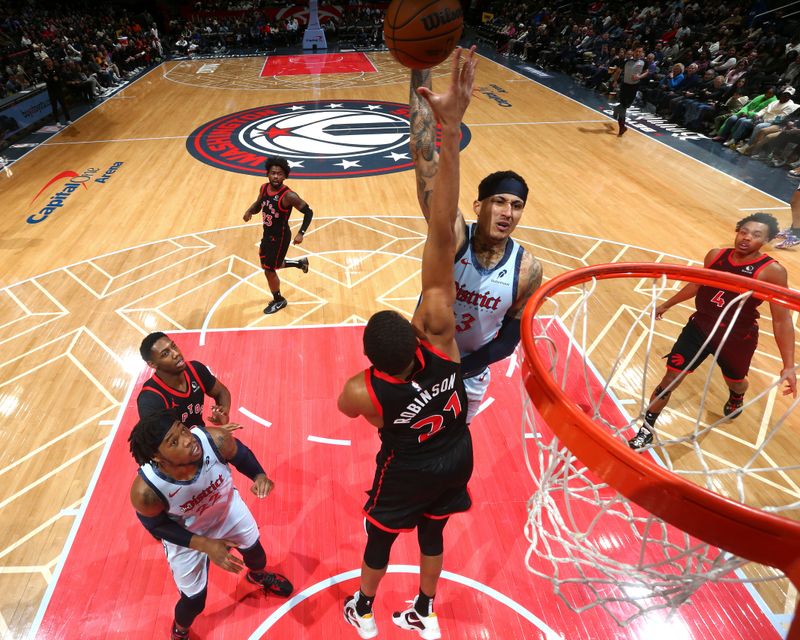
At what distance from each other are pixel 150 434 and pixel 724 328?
362cm

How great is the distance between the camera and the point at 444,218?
1954 millimetres

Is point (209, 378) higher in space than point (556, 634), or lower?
higher

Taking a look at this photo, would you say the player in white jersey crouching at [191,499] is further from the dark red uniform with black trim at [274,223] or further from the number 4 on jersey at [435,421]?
the dark red uniform with black trim at [274,223]

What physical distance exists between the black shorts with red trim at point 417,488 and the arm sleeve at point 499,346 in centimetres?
86

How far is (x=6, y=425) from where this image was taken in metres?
4.06

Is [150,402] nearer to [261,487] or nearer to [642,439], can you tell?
[261,487]

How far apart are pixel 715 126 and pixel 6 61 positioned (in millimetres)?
18248

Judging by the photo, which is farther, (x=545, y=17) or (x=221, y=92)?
(x=545, y=17)

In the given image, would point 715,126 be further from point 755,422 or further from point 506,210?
point 506,210

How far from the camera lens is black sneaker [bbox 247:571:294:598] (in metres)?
2.86

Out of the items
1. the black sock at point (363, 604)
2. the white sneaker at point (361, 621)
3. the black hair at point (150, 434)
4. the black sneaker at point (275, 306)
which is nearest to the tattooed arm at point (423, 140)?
the black hair at point (150, 434)

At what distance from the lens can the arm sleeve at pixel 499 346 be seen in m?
3.06

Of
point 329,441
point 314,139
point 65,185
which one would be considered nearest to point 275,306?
point 329,441

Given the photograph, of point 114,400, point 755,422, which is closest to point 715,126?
point 755,422
